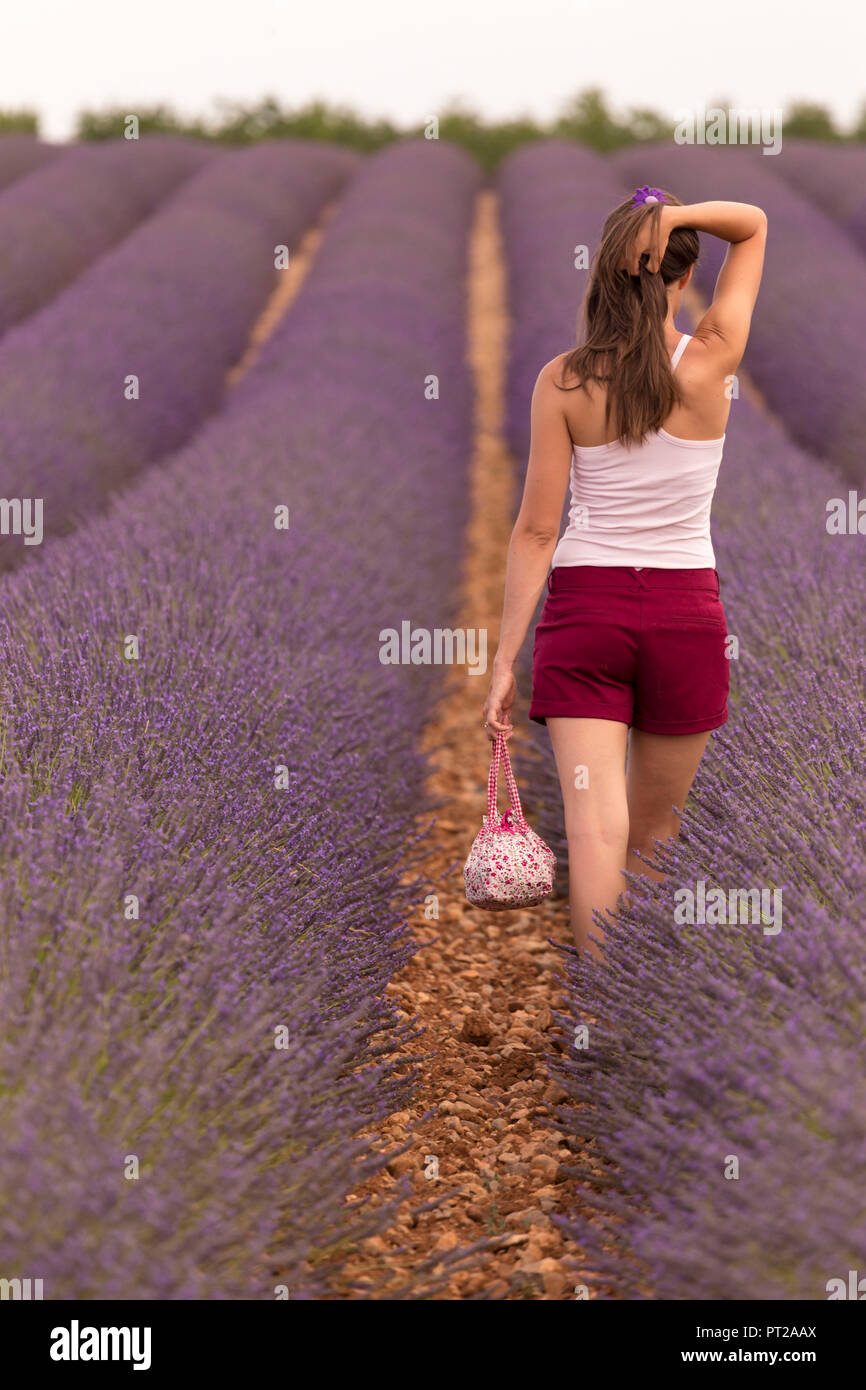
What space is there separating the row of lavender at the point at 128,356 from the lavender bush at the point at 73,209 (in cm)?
30

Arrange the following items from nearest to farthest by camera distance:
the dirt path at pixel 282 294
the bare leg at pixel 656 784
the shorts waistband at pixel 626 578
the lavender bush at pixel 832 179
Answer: the shorts waistband at pixel 626 578
the bare leg at pixel 656 784
the dirt path at pixel 282 294
the lavender bush at pixel 832 179

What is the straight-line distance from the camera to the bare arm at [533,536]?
201 centimetres

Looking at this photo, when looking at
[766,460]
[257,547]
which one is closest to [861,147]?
[766,460]

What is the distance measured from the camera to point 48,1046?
4.55 feet

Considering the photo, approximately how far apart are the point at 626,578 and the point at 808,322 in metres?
5.58

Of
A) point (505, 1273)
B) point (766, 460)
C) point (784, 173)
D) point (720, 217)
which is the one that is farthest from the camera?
point (784, 173)

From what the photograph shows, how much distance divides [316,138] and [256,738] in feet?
60.9

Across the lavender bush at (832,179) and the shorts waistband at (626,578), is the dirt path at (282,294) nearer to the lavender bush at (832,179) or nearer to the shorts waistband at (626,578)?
the lavender bush at (832,179)

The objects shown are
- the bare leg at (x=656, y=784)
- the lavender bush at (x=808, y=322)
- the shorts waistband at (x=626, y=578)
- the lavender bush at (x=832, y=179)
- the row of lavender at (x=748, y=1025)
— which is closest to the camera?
the row of lavender at (x=748, y=1025)

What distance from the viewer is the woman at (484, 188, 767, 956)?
197 cm

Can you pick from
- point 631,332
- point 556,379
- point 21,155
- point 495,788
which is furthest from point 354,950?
point 21,155

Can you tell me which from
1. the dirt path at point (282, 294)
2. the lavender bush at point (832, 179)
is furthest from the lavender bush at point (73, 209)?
the lavender bush at point (832, 179)

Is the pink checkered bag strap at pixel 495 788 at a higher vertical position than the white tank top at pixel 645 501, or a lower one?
lower
